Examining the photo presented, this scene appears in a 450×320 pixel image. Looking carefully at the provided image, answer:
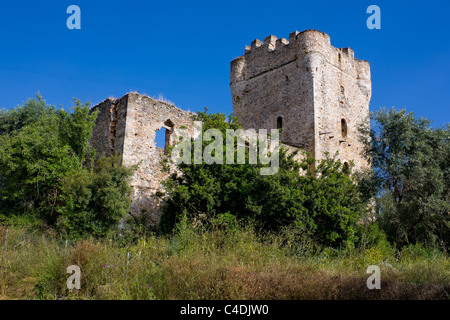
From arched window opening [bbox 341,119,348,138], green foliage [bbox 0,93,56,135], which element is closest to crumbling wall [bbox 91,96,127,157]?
green foliage [bbox 0,93,56,135]

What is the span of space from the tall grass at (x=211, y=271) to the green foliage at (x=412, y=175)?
2.84 metres

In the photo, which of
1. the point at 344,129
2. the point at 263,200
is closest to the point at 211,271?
the point at 263,200

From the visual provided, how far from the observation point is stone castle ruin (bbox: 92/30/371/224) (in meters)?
14.7

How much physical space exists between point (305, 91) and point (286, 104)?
1.46 m

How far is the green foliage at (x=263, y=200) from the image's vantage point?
11.7 meters

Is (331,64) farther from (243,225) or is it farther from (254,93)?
(243,225)

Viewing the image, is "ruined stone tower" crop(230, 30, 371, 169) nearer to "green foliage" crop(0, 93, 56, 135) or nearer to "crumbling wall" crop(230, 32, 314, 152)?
"crumbling wall" crop(230, 32, 314, 152)

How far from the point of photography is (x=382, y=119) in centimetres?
1471

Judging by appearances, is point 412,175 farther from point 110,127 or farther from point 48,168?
point 48,168

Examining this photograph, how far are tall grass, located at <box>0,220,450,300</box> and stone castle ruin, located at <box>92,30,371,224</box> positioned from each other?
510 centimetres

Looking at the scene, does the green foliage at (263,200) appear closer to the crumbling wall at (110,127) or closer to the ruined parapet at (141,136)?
the ruined parapet at (141,136)

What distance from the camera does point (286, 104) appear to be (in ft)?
73.0
